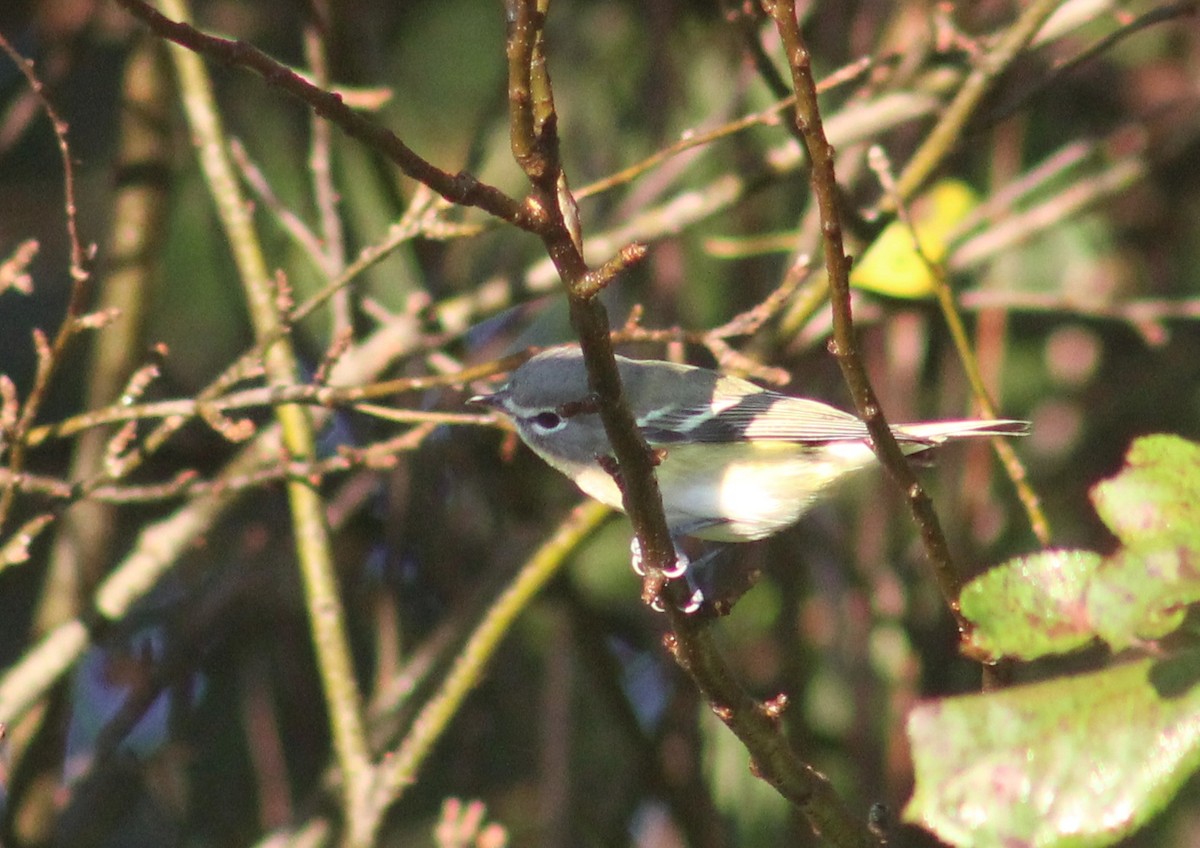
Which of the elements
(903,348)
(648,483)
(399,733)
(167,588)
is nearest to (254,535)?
(167,588)

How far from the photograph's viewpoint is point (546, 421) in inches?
124

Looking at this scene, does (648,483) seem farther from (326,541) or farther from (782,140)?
(782,140)

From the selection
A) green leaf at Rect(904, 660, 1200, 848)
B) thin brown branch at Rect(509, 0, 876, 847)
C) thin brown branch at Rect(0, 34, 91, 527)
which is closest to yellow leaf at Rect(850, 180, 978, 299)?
thin brown branch at Rect(509, 0, 876, 847)

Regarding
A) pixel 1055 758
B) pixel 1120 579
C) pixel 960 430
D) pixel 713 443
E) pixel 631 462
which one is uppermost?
pixel 713 443

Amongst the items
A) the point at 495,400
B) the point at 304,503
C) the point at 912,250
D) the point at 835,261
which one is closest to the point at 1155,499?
the point at 835,261

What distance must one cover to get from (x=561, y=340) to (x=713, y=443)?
1824 millimetres

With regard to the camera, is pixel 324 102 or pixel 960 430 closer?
pixel 324 102

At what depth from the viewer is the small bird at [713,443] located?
3045 millimetres

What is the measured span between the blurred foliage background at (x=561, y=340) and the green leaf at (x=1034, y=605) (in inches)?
89.4

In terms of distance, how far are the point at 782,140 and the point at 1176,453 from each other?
3.90 meters

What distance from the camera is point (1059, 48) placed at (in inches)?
206

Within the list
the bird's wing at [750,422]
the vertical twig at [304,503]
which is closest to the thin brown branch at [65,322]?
the vertical twig at [304,503]

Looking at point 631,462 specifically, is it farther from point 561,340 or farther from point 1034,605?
point 561,340

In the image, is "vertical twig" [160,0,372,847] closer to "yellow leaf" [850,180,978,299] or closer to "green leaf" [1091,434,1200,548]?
"yellow leaf" [850,180,978,299]
